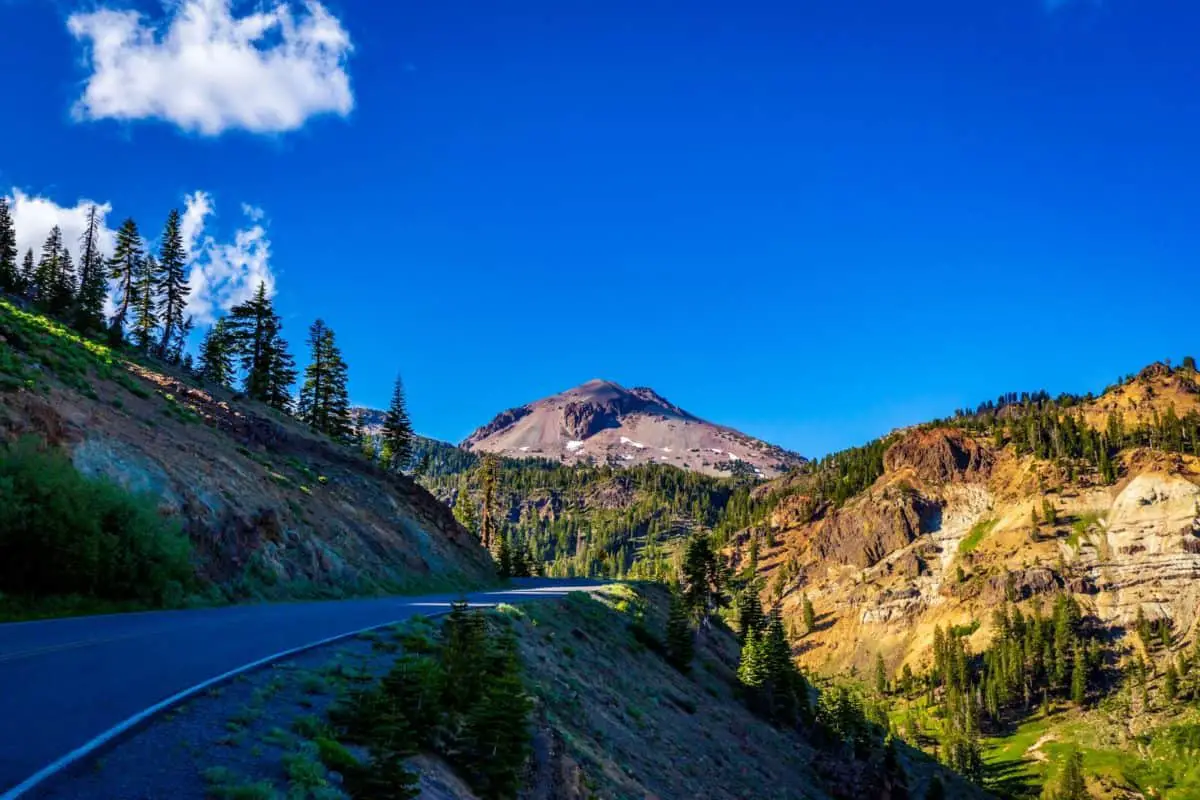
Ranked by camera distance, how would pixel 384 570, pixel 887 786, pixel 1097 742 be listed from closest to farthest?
pixel 384 570
pixel 887 786
pixel 1097 742

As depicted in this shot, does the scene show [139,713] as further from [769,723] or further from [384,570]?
[769,723]

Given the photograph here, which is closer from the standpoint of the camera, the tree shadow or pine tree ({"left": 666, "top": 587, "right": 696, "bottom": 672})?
pine tree ({"left": 666, "top": 587, "right": 696, "bottom": 672})

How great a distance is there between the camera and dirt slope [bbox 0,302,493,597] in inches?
1073

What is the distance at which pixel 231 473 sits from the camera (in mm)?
35031

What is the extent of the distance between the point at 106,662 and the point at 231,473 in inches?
997

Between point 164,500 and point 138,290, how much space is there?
5871cm

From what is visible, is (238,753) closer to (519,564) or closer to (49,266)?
(519,564)

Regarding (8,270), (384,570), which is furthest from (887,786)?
(8,270)

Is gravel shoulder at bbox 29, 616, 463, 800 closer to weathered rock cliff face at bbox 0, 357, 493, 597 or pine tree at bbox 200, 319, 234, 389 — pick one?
weathered rock cliff face at bbox 0, 357, 493, 597

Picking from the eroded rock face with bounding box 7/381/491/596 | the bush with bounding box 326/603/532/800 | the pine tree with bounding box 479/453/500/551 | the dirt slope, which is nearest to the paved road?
the bush with bounding box 326/603/532/800

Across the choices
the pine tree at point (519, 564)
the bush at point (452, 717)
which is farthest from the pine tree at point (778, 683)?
the bush at point (452, 717)

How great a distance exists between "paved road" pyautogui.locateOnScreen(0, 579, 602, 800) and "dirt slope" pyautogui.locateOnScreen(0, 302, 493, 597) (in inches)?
379

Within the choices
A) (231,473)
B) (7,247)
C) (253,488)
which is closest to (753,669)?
(253,488)

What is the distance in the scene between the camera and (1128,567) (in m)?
200
